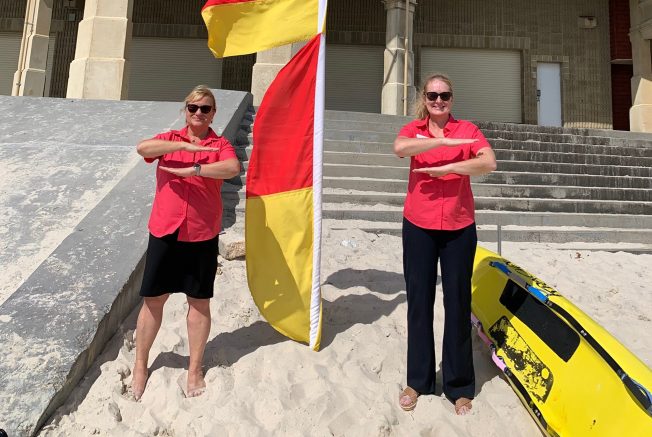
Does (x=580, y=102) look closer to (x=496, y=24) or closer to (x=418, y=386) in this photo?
(x=496, y=24)

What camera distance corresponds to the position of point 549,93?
48.2ft

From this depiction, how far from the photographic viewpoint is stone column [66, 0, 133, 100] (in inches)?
384

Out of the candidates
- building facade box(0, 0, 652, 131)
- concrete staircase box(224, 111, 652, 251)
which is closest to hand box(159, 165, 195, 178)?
concrete staircase box(224, 111, 652, 251)

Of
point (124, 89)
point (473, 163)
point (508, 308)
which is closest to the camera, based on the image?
point (473, 163)

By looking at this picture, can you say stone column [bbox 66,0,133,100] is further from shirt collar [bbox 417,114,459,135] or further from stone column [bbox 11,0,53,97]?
shirt collar [bbox 417,114,459,135]

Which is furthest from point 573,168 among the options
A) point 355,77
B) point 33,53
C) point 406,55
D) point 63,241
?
point 33,53

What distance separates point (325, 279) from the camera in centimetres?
365

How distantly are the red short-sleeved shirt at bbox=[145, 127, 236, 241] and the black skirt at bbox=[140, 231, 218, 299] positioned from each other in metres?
0.06

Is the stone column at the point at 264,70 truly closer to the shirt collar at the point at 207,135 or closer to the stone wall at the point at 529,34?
the stone wall at the point at 529,34

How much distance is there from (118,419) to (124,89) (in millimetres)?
9571

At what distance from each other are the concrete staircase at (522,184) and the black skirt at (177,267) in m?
2.52

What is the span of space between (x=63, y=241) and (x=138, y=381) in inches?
54.3

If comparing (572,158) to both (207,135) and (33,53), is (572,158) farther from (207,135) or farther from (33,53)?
(33,53)

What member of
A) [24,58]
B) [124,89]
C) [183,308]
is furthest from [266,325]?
[24,58]
